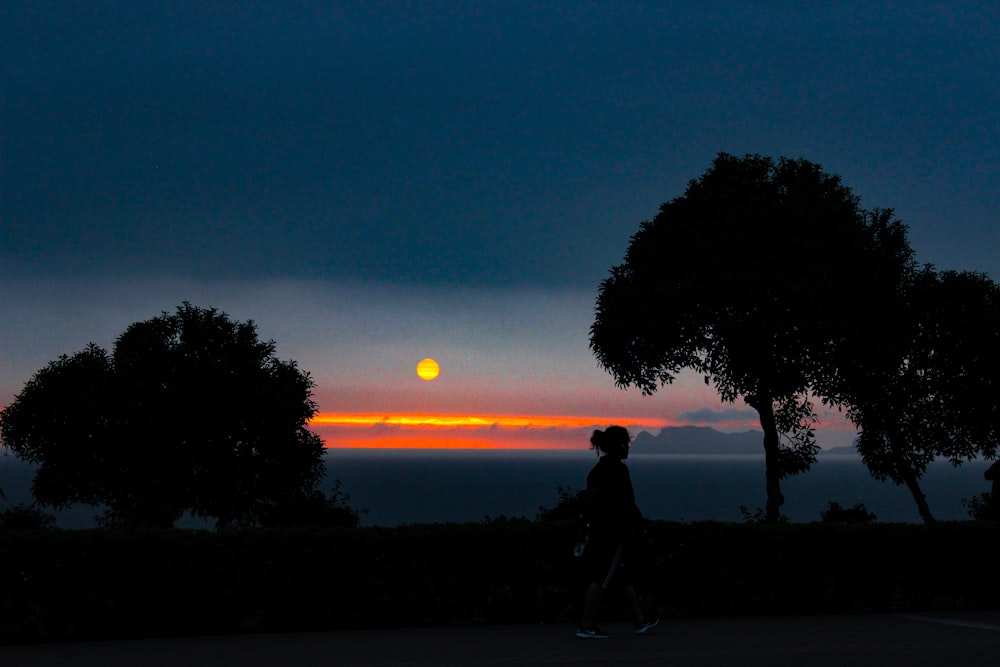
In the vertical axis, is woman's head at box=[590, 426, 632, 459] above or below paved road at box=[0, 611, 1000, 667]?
above

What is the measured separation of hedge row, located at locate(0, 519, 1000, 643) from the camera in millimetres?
9406

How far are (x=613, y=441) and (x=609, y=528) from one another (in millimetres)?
842

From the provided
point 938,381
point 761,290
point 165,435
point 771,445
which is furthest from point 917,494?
point 165,435

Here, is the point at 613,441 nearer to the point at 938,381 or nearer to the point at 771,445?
the point at 771,445

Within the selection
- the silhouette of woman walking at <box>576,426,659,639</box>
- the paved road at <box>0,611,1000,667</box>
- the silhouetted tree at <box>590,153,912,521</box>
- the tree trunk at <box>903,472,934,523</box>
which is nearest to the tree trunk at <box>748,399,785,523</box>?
the silhouetted tree at <box>590,153,912,521</box>

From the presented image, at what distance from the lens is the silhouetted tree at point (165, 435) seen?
3244 cm

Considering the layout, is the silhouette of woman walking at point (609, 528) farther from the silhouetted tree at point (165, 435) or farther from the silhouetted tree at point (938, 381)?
the silhouetted tree at point (165, 435)

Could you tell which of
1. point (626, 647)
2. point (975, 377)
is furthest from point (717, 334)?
point (626, 647)

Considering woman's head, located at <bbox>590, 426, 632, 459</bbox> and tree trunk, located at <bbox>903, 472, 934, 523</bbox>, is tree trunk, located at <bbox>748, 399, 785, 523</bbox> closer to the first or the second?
tree trunk, located at <bbox>903, 472, 934, 523</bbox>

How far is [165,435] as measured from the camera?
32031 mm

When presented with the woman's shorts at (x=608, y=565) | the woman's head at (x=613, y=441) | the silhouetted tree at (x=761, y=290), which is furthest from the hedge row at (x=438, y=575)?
the silhouetted tree at (x=761, y=290)

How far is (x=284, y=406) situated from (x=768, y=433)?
1587 cm

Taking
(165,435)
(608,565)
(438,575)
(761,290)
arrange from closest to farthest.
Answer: (608,565) < (438,575) < (761,290) < (165,435)

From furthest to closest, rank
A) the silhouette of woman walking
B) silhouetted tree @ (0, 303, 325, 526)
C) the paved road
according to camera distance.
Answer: silhouetted tree @ (0, 303, 325, 526)
the silhouette of woman walking
the paved road
